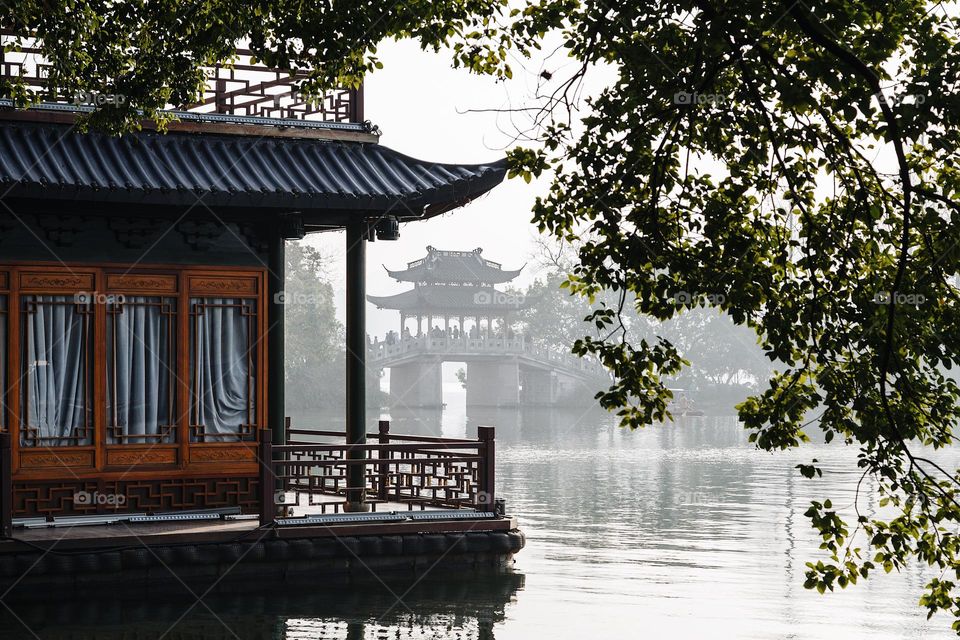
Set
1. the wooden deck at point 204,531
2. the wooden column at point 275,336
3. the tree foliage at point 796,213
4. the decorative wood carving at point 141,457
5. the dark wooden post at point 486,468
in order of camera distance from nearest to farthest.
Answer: the tree foliage at point 796,213, the wooden deck at point 204,531, the decorative wood carving at point 141,457, the dark wooden post at point 486,468, the wooden column at point 275,336

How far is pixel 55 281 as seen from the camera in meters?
8.98

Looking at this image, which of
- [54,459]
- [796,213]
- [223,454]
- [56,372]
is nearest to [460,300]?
[223,454]

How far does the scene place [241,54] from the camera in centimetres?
999

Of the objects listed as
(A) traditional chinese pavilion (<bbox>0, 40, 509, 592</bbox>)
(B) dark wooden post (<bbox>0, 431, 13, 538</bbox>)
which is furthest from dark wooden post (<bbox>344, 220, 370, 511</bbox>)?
(B) dark wooden post (<bbox>0, 431, 13, 538</bbox>)

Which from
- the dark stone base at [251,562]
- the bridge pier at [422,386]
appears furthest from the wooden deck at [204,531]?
the bridge pier at [422,386]

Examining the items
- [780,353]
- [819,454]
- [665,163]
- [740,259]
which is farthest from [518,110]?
[819,454]

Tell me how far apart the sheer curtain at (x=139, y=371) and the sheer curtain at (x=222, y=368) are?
0.68 ft

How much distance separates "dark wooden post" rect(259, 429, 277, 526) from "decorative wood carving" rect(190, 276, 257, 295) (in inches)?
51.0

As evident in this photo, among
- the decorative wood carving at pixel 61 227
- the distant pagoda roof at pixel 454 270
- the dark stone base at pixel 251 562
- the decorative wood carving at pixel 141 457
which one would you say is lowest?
the dark stone base at pixel 251 562

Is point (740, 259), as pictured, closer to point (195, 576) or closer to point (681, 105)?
point (681, 105)

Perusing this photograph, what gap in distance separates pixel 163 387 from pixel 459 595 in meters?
2.66

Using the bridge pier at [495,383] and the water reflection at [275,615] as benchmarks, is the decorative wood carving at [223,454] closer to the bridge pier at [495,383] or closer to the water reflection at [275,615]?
the water reflection at [275,615]

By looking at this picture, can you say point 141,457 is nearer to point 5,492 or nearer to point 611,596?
point 5,492

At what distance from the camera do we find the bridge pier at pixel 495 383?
52188 millimetres
